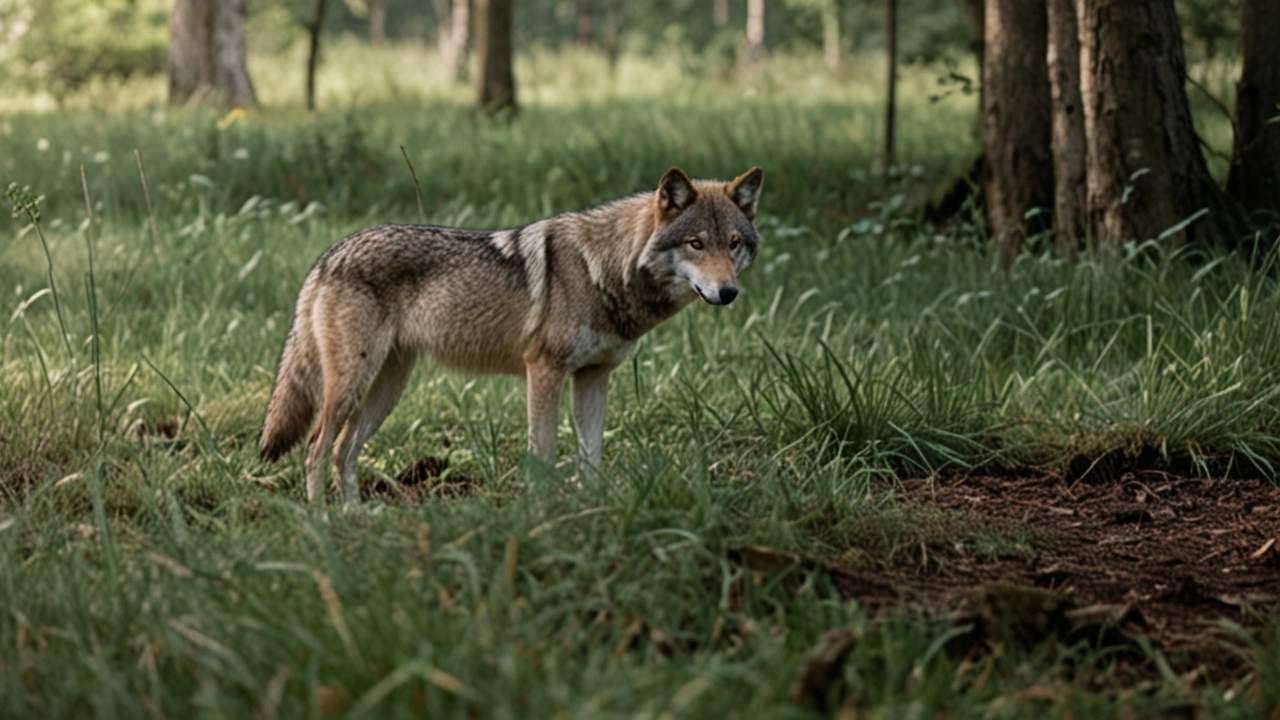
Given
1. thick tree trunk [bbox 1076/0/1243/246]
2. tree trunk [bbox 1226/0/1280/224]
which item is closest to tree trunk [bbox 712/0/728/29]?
tree trunk [bbox 1226/0/1280/224]

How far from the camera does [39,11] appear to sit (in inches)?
1035

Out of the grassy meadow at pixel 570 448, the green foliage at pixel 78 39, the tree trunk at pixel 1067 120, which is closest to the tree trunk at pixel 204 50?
the grassy meadow at pixel 570 448

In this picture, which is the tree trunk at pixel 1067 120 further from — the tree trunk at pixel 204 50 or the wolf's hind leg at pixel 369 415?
the tree trunk at pixel 204 50

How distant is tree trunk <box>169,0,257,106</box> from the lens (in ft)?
61.2

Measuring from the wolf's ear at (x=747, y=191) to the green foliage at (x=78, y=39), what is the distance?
22.6 meters

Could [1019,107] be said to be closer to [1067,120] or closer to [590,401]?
[1067,120]

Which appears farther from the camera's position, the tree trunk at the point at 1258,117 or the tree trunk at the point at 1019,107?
the tree trunk at the point at 1019,107

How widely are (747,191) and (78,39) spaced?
23830 mm

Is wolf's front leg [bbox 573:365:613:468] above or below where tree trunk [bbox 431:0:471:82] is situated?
below

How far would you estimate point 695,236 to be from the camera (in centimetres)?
555

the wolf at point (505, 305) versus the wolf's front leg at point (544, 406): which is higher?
the wolf at point (505, 305)

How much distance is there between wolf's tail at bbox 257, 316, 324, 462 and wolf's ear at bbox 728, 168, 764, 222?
6.09 feet

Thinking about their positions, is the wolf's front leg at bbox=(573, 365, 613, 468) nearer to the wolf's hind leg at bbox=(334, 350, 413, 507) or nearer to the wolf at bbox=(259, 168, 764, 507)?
the wolf at bbox=(259, 168, 764, 507)

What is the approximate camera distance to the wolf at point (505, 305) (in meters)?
5.66
